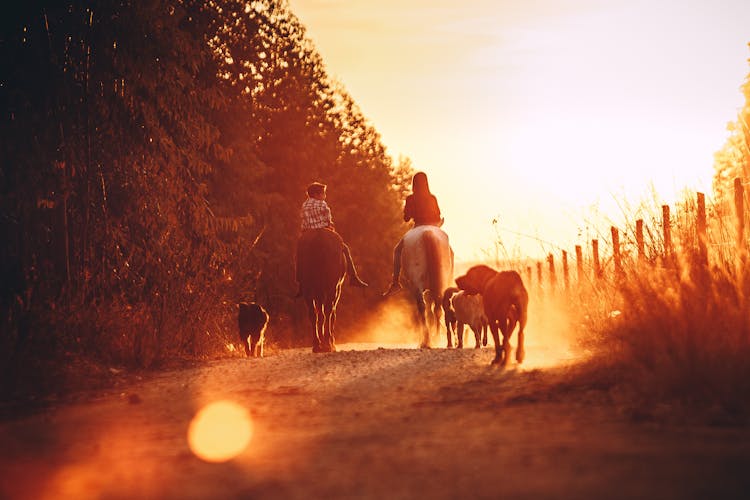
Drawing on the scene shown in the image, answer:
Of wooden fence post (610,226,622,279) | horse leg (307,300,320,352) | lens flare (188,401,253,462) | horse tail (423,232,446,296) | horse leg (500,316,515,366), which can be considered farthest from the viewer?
horse tail (423,232,446,296)

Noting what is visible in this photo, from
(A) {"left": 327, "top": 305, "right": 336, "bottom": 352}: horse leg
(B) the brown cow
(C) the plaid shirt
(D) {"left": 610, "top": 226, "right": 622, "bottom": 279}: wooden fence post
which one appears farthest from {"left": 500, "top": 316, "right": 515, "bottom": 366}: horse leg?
(C) the plaid shirt

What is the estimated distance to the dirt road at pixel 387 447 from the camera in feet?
14.2

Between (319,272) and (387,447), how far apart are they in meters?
8.96

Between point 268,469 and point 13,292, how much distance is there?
23.2ft

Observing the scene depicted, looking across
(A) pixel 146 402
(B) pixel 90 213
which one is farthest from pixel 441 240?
(A) pixel 146 402

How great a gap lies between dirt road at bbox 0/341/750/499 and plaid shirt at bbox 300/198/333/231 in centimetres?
612

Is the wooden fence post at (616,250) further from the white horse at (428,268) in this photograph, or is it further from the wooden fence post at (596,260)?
the white horse at (428,268)

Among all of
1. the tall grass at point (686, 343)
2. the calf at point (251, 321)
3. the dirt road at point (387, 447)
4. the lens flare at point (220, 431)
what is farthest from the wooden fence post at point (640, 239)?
the calf at point (251, 321)

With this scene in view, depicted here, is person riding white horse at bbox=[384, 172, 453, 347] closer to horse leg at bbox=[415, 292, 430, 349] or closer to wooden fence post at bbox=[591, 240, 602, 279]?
horse leg at bbox=[415, 292, 430, 349]

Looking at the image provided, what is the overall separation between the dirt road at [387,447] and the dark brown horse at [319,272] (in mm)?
5767

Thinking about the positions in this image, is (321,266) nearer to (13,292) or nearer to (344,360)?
(344,360)

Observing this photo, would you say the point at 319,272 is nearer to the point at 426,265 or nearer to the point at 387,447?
the point at 426,265

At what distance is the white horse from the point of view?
1457cm

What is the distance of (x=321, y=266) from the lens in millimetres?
14195
